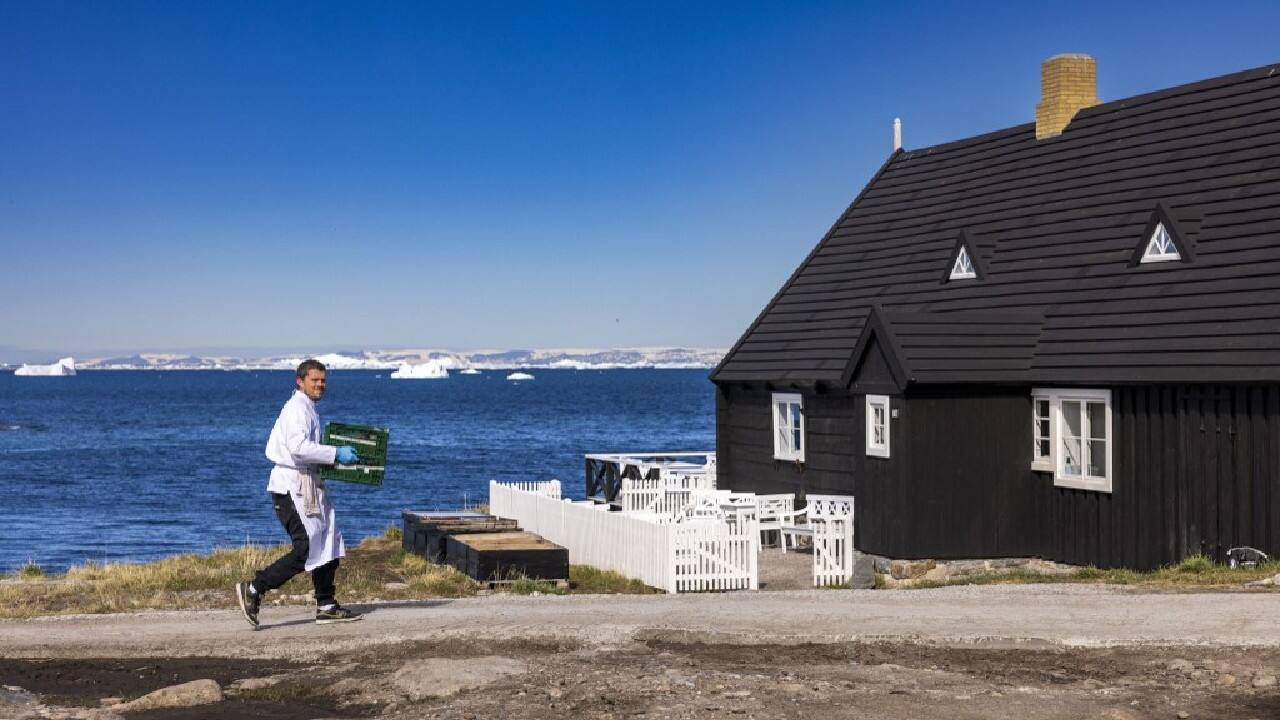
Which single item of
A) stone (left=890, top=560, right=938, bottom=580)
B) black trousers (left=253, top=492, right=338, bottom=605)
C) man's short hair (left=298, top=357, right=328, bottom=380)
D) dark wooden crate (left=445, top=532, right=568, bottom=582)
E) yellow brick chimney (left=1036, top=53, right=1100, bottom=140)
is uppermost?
yellow brick chimney (left=1036, top=53, right=1100, bottom=140)

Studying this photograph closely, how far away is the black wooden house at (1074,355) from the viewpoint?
61.9 ft

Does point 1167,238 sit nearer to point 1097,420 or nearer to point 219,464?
point 1097,420

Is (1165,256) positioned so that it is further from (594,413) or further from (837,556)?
(594,413)

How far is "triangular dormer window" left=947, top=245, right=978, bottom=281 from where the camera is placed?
24031 millimetres

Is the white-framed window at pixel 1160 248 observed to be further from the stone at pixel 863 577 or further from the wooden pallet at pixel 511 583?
the wooden pallet at pixel 511 583

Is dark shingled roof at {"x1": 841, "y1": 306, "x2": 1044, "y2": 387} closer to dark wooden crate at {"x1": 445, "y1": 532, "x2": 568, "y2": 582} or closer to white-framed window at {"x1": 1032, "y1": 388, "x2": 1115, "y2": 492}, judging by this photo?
white-framed window at {"x1": 1032, "y1": 388, "x2": 1115, "y2": 492}

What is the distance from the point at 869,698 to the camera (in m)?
9.91

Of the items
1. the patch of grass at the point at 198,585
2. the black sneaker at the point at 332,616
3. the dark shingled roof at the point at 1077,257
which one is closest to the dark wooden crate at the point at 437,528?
the patch of grass at the point at 198,585

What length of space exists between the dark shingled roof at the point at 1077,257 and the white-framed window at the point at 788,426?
0.55m

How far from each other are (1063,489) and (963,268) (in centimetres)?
473

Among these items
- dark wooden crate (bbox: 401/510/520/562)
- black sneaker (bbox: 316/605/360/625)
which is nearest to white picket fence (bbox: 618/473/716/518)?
dark wooden crate (bbox: 401/510/520/562)

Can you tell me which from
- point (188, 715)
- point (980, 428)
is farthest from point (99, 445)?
point (188, 715)

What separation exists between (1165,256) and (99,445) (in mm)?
76073

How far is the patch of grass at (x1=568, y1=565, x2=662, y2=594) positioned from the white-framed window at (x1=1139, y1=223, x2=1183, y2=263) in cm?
857
